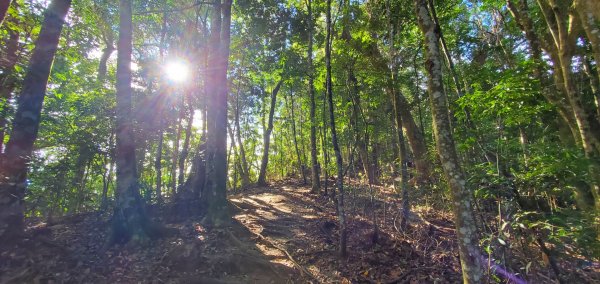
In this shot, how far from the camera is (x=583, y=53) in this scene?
Result: 20.6 ft

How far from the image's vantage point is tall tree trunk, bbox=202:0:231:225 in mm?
7902

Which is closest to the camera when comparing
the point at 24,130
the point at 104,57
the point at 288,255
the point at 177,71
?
the point at 24,130

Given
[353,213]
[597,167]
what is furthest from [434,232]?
[597,167]

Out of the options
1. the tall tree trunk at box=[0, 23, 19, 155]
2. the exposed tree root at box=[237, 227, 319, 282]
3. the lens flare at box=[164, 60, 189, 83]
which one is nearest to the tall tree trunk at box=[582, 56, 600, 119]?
the exposed tree root at box=[237, 227, 319, 282]

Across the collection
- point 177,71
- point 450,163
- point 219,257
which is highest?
point 177,71

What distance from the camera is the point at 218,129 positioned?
828 cm

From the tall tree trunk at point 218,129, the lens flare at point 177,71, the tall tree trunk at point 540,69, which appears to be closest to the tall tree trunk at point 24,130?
the tall tree trunk at point 218,129

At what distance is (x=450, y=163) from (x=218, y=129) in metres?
6.15

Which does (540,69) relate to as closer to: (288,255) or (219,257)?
(288,255)

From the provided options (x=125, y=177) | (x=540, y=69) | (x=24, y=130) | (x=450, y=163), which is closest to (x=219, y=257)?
(x=125, y=177)

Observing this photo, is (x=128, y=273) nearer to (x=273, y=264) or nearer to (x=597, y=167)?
(x=273, y=264)

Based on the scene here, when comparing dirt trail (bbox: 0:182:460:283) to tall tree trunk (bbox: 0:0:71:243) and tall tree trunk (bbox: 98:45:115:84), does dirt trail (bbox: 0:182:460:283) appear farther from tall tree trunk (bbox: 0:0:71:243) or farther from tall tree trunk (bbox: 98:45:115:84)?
tall tree trunk (bbox: 98:45:115:84)

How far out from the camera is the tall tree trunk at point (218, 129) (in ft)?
25.9

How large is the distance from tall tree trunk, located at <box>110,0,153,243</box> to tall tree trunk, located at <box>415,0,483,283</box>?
21.4 ft
